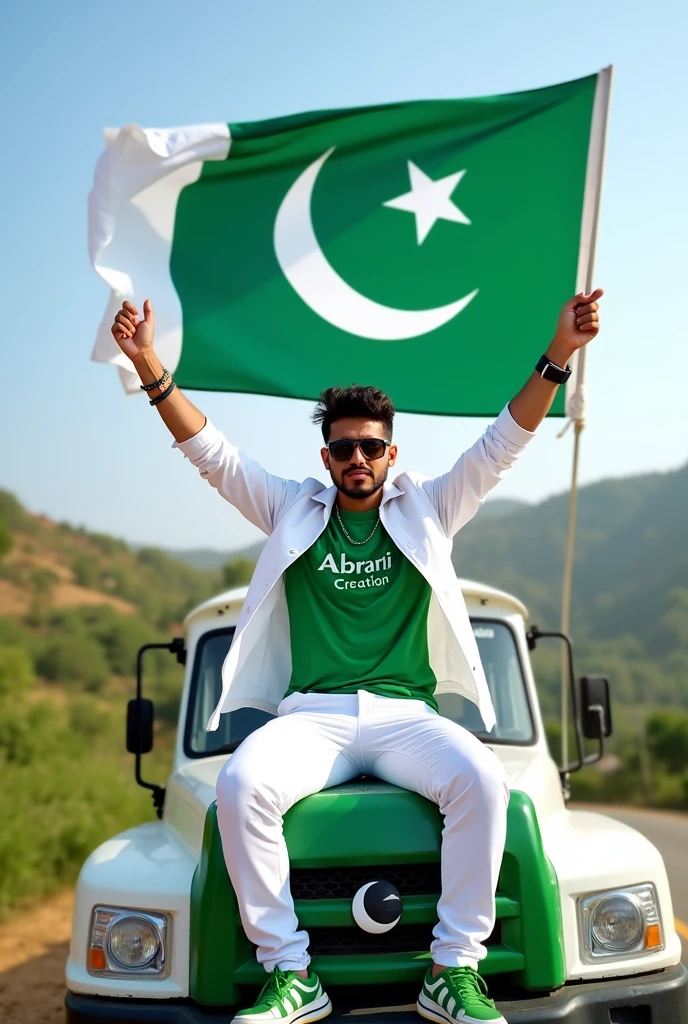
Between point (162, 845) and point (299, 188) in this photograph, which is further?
point (299, 188)

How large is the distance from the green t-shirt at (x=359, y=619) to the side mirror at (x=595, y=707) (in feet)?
4.88

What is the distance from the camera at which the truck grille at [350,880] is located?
3551 millimetres

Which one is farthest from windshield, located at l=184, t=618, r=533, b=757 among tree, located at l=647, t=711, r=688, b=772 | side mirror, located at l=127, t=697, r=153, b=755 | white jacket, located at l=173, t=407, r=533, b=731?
tree, located at l=647, t=711, r=688, b=772

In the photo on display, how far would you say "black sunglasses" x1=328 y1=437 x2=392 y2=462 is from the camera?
14.1 feet

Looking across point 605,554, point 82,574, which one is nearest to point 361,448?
point 82,574

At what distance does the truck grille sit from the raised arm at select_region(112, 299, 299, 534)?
1.61 meters

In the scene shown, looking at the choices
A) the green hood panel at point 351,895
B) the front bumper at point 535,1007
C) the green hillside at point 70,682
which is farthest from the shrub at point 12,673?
the green hood panel at point 351,895

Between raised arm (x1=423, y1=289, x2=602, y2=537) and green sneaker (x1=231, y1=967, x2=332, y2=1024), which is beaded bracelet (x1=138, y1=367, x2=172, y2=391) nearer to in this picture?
raised arm (x1=423, y1=289, x2=602, y2=537)

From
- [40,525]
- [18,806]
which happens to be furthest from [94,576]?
[18,806]

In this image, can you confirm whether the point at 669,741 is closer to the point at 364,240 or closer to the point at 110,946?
the point at 364,240

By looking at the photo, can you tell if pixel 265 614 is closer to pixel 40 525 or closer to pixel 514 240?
pixel 514 240

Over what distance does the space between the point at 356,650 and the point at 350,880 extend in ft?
3.00

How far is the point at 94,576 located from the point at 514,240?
219ft

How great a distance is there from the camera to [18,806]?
12.5m
